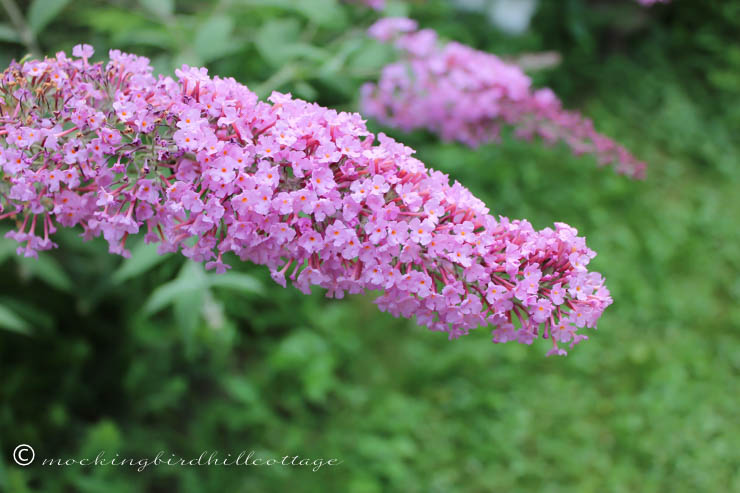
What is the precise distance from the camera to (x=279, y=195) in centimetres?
133

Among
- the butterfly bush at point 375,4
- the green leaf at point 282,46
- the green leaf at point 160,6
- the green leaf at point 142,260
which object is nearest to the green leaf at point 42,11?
the green leaf at point 160,6

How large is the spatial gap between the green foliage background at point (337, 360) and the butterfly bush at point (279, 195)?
0.91 metres

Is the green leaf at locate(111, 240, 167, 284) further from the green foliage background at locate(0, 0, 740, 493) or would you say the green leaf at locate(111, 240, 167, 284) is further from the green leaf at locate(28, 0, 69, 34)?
the green leaf at locate(28, 0, 69, 34)

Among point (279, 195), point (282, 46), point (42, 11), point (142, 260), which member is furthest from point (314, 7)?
point (279, 195)

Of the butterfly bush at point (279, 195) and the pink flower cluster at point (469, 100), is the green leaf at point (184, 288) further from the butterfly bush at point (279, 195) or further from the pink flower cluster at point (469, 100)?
the pink flower cluster at point (469, 100)

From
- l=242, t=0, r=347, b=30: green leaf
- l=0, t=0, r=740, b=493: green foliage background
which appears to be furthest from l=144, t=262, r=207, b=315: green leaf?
Result: l=242, t=0, r=347, b=30: green leaf

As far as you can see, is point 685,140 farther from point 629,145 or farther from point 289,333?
point 289,333

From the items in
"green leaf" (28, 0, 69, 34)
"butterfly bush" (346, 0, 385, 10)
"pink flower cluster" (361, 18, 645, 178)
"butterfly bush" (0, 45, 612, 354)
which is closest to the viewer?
"butterfly bush" (0, 45, 612, 354)

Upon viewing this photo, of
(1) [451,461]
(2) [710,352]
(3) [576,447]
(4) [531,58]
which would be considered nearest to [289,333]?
(1) [451,461]

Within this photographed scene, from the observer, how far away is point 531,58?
3162mm

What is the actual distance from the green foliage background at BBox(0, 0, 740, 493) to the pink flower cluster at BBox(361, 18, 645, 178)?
0.61ft

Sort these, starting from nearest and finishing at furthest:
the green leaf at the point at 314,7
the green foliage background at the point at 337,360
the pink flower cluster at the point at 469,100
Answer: the pink flower cluster at the point at 469,100, the green leaf at the point at 314,7, the green foliage background at the point at 337,360

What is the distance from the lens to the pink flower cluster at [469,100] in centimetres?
255

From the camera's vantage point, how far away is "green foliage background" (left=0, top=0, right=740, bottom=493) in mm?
2906
